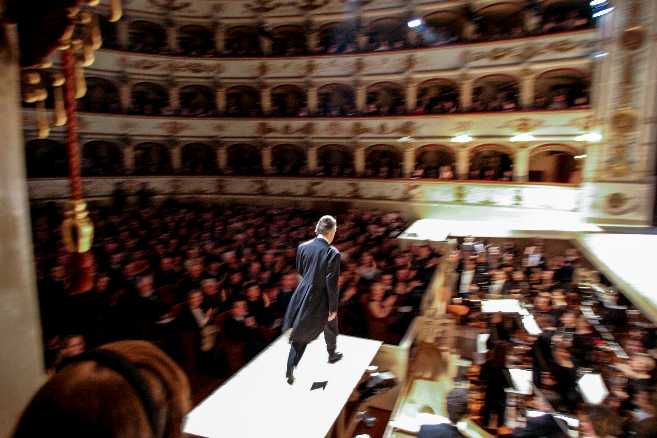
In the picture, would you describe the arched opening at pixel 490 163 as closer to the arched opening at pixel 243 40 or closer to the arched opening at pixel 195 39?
the arched opening at pixel 243 40

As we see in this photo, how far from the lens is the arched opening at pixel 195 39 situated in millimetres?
19031

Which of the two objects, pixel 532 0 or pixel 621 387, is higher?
pixel 532 0

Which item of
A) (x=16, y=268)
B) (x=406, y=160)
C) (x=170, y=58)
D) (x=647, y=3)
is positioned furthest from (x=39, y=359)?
(x=170, y=58)

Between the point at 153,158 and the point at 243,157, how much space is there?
4.17 meters

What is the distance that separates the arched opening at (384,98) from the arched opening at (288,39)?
3.67 meters

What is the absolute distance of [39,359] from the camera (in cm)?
160

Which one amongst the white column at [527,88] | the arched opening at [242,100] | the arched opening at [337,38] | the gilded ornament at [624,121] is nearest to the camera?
the gilded ornament at [624,121]

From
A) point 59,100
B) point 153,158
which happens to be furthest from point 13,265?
point 153,158

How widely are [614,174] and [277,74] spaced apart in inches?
538

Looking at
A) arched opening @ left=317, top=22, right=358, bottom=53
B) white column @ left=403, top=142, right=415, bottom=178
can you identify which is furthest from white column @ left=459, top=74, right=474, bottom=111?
arched opening @ left=317, top=22, right=358, bottom=53

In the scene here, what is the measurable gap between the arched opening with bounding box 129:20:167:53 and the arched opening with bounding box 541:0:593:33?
1554 cm

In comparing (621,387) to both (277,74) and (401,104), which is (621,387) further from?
(277,74)

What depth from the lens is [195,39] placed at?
755 inches


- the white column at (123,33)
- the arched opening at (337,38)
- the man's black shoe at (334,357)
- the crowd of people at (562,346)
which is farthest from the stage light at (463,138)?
the white column at (123,33)
